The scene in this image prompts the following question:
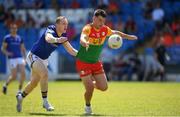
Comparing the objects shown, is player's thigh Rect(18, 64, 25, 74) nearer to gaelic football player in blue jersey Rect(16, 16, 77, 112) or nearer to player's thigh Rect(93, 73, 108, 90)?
gaelic football player in blue jersey Rect(16, 16, 77, 112)

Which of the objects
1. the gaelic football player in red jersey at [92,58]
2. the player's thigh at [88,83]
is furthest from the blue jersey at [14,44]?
the player's thigh at [88,83]

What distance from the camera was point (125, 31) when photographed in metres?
35.7

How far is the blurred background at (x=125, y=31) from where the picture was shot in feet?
115

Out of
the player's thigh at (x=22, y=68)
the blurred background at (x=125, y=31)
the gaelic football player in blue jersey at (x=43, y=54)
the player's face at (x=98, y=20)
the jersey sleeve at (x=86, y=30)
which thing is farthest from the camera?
the blurred background at (x=125, y=31)

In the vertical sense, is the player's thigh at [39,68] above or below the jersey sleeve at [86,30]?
below

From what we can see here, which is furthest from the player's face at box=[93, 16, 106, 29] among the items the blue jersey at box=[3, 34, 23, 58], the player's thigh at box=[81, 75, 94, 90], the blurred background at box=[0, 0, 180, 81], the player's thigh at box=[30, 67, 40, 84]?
the blurred background at box=[0, 0, 180, 81]

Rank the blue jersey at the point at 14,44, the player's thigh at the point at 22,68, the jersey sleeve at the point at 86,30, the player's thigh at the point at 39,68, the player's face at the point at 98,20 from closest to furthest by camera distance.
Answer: the jersey sleeve at the point at 86,30 → the player's face at the point at 98,20 → the player's thigh at the point at 39,68 → the player's thigh at the point at 22,68 → the blue jersey at the point at 14,44

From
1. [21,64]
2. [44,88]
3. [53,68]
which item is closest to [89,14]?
[53,68]

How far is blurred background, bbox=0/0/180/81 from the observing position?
115 feet

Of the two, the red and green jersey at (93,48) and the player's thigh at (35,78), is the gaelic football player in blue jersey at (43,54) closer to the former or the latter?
the player's thigh at (35,78)

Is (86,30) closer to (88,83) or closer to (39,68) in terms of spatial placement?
(88,83)

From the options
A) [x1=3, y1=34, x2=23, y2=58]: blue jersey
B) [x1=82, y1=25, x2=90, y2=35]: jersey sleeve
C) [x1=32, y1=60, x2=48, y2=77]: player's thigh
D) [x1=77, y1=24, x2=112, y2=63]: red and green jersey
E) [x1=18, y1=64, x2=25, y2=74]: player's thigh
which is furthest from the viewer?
[x1=3, y1=34, x2=23, y2=58]: blue jersey

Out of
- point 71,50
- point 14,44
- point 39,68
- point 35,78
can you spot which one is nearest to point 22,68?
point 14,44

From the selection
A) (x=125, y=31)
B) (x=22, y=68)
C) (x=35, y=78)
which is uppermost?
(x=35, y=78)
